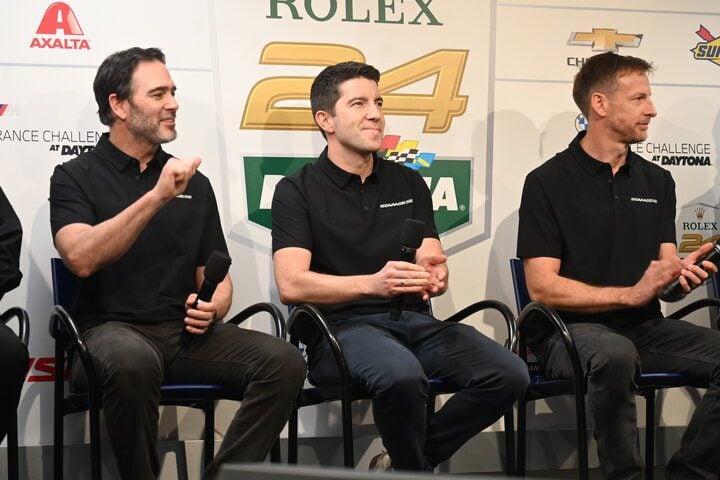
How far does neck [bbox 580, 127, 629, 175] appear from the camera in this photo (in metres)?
4.08

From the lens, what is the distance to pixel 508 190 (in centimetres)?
452

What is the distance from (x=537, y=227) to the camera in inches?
154

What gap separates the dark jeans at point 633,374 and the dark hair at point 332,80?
4.03 ft

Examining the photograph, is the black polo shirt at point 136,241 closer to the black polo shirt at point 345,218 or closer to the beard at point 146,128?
the beard at point 146,128

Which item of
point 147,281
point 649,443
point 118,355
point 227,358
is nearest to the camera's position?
point 118,355

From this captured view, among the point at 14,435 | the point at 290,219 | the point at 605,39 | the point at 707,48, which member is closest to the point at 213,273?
the point at 290,219

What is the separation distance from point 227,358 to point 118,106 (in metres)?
1.06

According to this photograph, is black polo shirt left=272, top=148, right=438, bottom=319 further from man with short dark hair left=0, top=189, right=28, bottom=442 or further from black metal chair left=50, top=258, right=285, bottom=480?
man with short dark hair left=0, top=189, right=28, bottom=442

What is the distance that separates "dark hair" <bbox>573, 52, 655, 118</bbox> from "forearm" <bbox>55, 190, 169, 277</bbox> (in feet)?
6.12

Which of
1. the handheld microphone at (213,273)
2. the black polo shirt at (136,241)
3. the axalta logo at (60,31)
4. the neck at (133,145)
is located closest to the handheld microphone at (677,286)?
the handheld microphone at (213,273)

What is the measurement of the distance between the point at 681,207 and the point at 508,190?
83cm

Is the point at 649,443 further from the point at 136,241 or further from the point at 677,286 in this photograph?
the point at 136,241

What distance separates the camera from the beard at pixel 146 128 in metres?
3.66

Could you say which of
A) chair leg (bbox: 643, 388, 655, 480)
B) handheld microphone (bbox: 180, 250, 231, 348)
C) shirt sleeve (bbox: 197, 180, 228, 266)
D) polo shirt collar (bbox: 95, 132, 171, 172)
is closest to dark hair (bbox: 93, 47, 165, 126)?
polo shirt collar (bbox: 95, 132, 171, 172)
